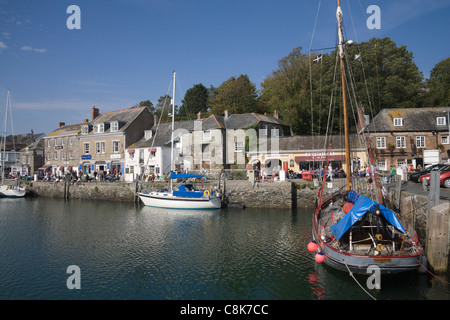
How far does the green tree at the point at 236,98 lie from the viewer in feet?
183

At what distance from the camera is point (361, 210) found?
37.5ft

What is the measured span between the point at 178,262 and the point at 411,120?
112 ft

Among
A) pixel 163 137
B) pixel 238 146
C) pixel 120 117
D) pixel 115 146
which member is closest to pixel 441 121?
pixel 238 146

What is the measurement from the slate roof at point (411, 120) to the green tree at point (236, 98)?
926 inches

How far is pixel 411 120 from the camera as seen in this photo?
120 ft

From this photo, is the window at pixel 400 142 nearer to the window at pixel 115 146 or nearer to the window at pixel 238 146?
the window at pixel 238 146

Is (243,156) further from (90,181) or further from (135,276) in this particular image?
(135,276)

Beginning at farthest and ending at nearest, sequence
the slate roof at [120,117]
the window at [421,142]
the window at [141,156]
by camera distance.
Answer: the slate roof at [120,117] < the window at [141,156] < the window at [421,142]

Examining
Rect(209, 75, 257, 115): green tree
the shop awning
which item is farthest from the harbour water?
Rect(209, 75, 257, 115): green tree

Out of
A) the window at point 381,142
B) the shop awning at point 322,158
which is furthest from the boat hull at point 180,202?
the window at point 381,142

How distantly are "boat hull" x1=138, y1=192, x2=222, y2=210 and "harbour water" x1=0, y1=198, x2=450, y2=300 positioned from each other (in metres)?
3.37

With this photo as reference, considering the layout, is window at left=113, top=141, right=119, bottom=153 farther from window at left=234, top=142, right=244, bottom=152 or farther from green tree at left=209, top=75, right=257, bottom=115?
green tree at left=209, top=75, right=257, bottom=115

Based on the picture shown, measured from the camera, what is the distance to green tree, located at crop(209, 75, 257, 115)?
55.8m
